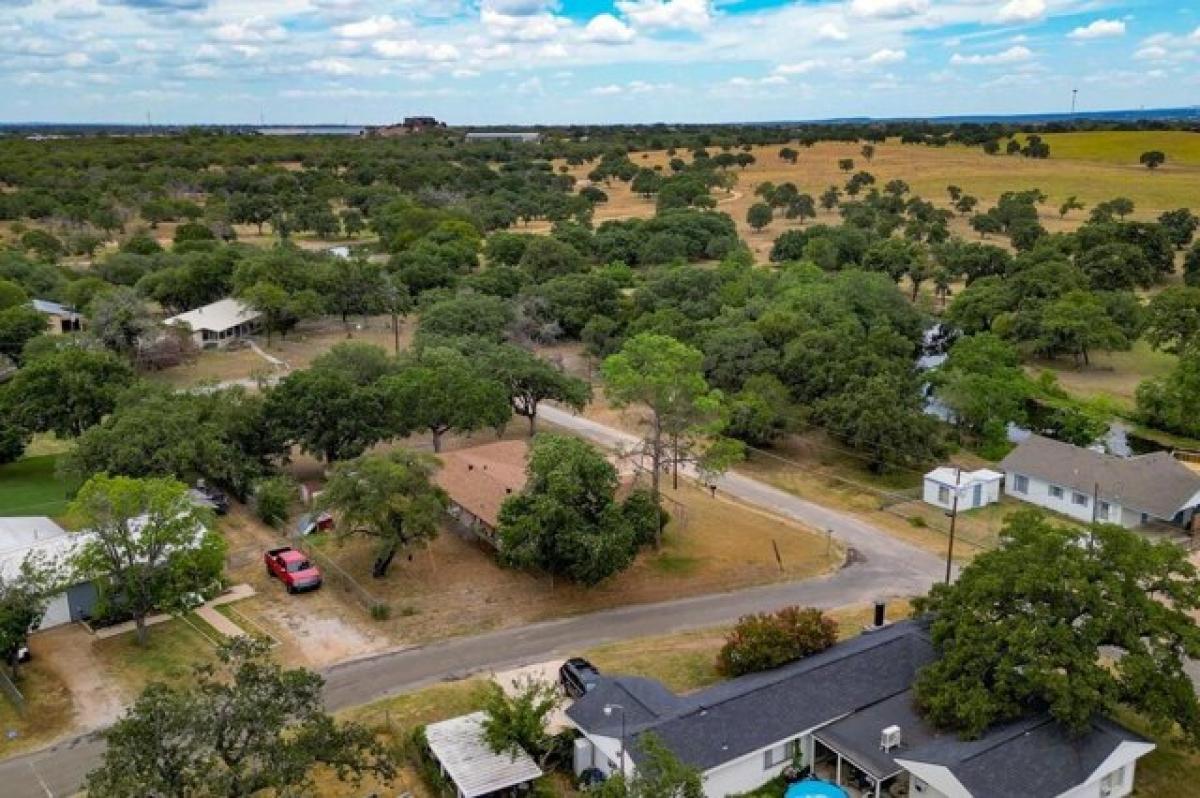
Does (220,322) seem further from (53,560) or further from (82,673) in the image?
(82,673)

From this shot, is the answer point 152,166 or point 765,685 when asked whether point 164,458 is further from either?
point 152,166

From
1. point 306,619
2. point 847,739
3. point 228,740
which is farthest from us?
point 306,619

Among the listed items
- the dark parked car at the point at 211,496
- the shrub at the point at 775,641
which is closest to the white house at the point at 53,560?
the dark parked car at the point at 211,496

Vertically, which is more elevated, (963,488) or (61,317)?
(61,317)

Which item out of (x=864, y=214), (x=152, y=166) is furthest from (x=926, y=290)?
(x=152, y=166)

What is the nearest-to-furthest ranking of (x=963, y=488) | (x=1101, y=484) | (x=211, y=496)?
(x=1101, y=484), (x=211, y=496), (x=963, y=488)

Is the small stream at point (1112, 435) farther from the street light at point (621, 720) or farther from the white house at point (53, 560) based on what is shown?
the white house at point (53, 560)

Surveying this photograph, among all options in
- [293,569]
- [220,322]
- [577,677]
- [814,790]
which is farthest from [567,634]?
[220,322]
